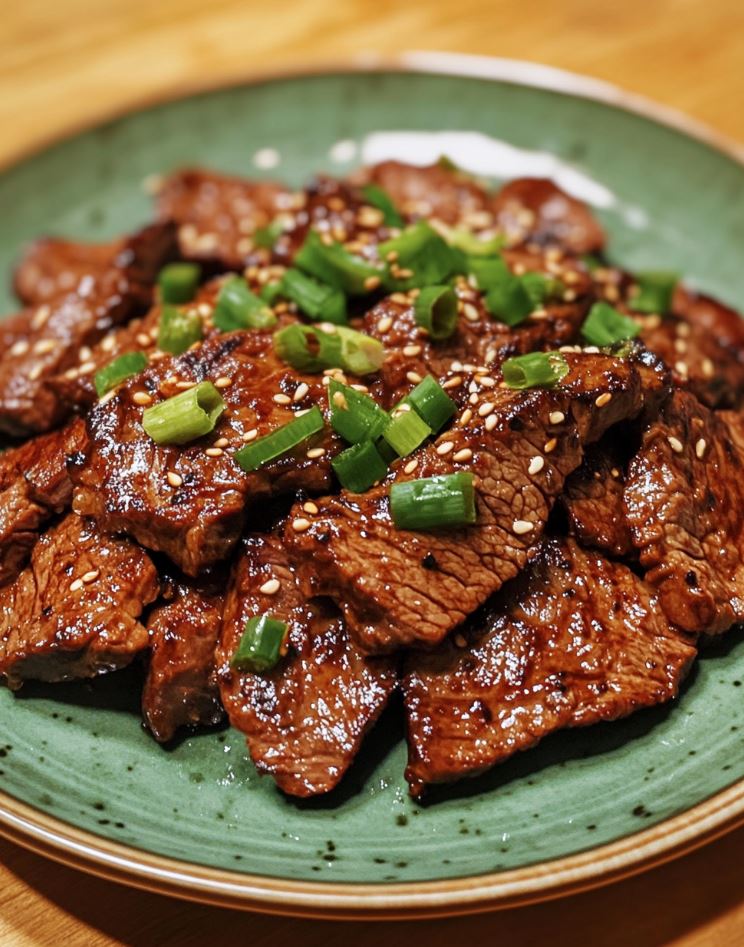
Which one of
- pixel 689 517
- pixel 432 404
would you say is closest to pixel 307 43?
pixel 432 404

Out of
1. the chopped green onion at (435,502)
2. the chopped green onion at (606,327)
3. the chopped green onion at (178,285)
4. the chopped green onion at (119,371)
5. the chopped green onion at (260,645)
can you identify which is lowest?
the chopped green onion at (260,645)

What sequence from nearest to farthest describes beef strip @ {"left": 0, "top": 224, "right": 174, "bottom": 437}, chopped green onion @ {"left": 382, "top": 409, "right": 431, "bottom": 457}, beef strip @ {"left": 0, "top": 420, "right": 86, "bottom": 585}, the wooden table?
1. chopped green onion @ {"left": 382, "top": 409, "right": 431, "bottom": 457}
2. beef strip @ {"left": 0, "top": 420, "right": 86, "bottom": 585}
3. beef strip @ {"left": 0, "top": 224, "right": 174, "bottom": 437}
4. the wooden table

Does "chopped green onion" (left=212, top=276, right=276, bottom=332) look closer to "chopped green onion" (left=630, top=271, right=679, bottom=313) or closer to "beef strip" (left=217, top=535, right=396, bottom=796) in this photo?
"beef strip" (left=217, top=535, right=396, bottom=796)

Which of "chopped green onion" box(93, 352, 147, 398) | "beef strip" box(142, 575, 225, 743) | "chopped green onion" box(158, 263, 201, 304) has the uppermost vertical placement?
"chopped green onion" box(93, 352, 147, 398)

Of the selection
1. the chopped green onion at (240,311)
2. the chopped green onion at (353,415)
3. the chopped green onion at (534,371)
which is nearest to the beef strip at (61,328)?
the chopped green onion at (240,311)

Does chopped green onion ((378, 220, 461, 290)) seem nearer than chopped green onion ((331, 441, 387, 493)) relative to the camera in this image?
No

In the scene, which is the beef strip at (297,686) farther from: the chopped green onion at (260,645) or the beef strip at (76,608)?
the beef strip at (76,608)

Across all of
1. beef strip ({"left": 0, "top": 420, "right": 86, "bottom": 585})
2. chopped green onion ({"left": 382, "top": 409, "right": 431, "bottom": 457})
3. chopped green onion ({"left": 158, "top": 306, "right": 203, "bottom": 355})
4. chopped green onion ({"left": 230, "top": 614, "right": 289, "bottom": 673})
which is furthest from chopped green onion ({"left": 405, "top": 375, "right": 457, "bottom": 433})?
beef strip ({"left": 0, "top": 420, "right": 86, "bottom": 585})
